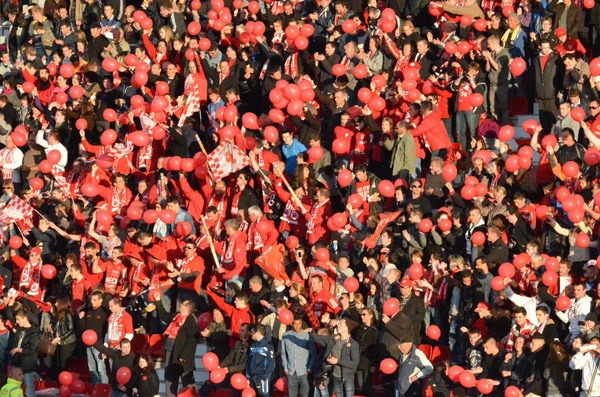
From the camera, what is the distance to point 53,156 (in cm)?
2373

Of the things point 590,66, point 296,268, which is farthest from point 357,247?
point 590,66

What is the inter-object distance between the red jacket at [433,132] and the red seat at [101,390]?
4.65 m

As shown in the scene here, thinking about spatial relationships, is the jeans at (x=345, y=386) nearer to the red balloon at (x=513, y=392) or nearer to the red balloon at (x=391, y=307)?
the red balloon at (x=391, y=307)

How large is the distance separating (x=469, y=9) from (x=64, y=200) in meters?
5.78

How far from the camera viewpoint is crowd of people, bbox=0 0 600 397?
19.3 metres

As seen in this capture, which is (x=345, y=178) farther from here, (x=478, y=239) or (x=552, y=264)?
(x=552, y=264)

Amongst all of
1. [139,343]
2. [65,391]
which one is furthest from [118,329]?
[65,391]

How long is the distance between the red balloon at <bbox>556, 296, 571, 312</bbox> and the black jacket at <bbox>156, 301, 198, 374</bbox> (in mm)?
4177

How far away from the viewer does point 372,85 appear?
72.2 ft

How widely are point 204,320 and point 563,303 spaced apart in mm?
4139

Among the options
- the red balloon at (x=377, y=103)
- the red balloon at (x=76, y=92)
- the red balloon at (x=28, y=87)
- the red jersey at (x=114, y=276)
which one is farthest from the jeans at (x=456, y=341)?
the red balloon at (x=28, y=87)

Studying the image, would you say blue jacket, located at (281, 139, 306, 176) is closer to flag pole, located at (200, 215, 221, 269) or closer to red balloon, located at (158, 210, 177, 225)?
flag pole, located at (200, 215, 221, 269)

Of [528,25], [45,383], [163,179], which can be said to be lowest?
[45,383]

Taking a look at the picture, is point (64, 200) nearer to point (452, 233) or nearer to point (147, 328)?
point (147, 328)
